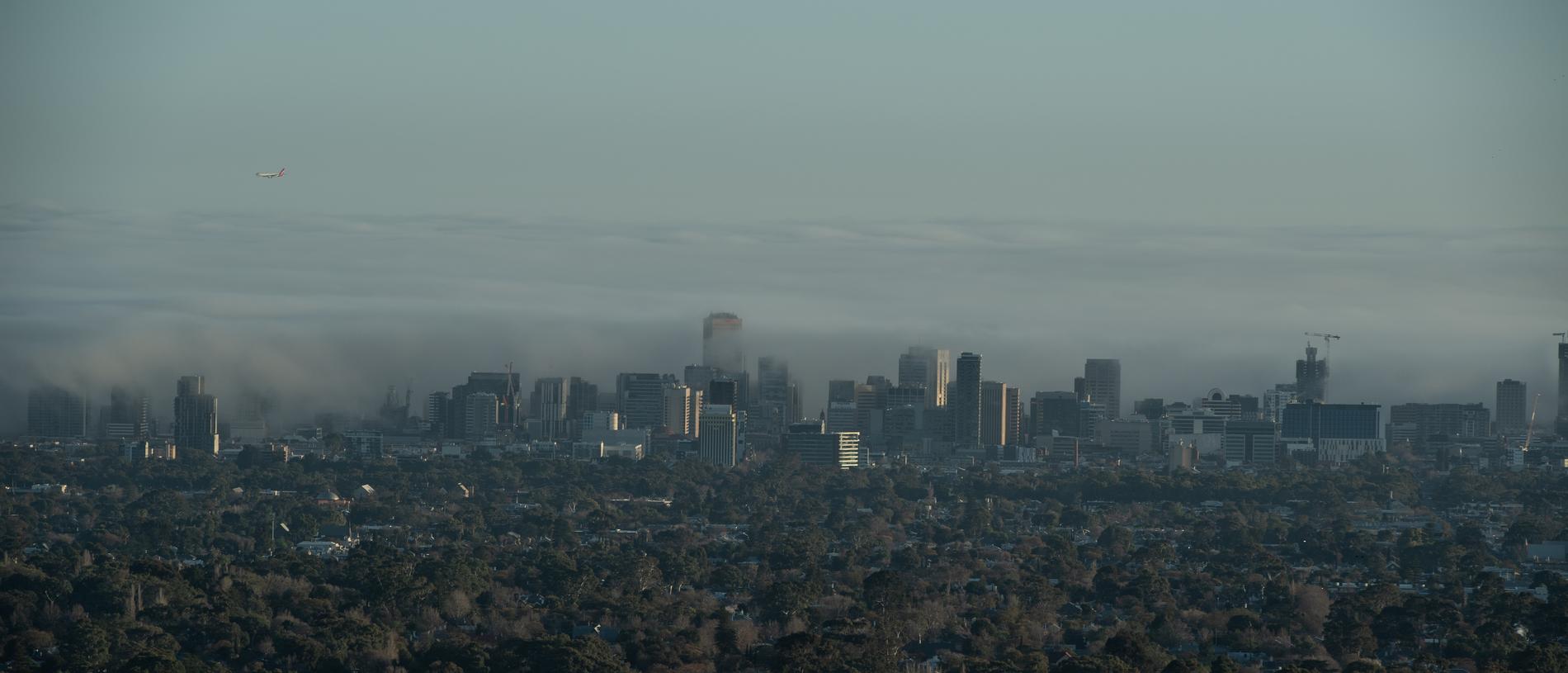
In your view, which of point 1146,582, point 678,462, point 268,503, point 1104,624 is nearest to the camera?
point 1104,624

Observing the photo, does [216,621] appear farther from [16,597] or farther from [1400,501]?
[1400,501]

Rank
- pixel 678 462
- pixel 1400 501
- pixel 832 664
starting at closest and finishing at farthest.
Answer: pixel 832 664
pixel 1400 501
pixel 678 462

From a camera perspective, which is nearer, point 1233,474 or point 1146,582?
point 1146,582

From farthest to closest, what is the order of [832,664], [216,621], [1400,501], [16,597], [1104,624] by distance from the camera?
[1400,501] < [1104,624] < [16,597] < [216,621] < [832,664]

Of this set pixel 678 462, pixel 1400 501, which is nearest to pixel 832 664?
pixel 1400 501

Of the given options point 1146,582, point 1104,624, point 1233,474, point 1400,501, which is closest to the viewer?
point 1104,624

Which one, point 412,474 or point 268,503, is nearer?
point 268,503

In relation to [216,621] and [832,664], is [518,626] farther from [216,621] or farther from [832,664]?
[832,664]

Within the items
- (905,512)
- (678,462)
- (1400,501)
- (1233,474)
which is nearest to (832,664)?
(905,512)
